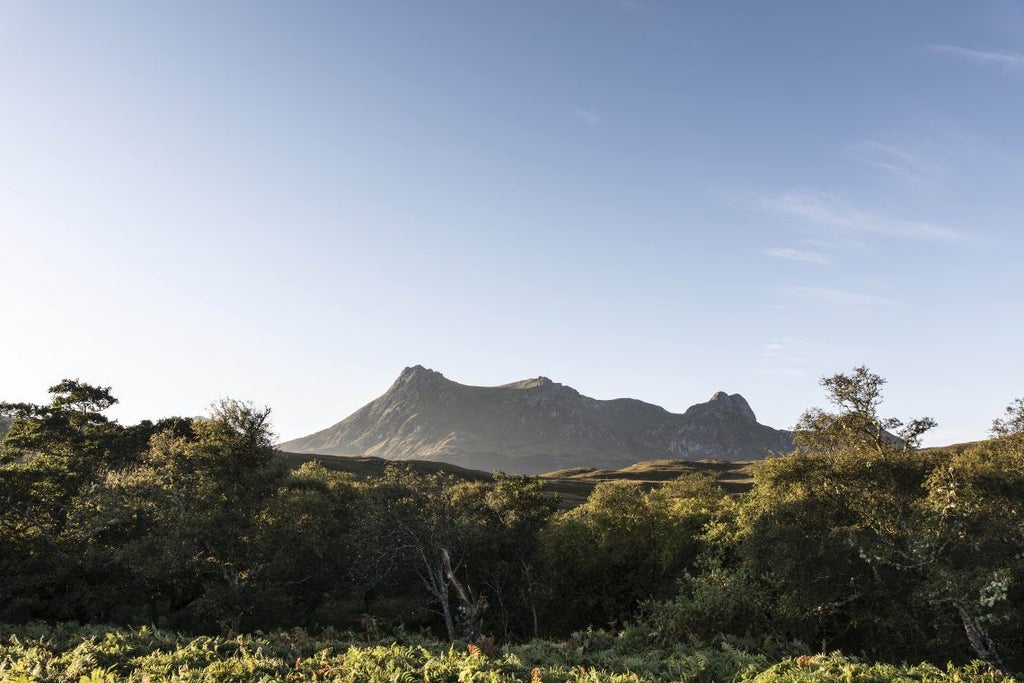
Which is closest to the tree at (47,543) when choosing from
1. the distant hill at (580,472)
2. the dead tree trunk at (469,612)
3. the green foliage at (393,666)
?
the green foliage at (393,666)

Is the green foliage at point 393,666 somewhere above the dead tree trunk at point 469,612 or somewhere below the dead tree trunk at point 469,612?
above

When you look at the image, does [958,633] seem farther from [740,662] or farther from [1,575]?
[1,575]

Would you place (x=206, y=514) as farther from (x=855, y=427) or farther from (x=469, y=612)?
(x=855, y=427)

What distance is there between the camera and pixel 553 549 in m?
40.0

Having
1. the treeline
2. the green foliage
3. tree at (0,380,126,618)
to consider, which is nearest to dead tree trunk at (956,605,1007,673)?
the treeline

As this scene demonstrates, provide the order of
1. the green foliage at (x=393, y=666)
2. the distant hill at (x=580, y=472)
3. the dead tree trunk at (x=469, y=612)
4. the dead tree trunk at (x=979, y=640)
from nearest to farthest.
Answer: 1. the green foliage at (x=393, y=666)
2. the dead tree trunk at (x=979, y=640)
3. the dead tree trunk at (x=469, y=612)
4. the distant hill at (x=580, y=472)

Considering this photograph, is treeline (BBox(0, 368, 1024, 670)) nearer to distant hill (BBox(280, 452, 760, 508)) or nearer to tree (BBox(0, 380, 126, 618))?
tree (BBox(0, 380, 126, 618))

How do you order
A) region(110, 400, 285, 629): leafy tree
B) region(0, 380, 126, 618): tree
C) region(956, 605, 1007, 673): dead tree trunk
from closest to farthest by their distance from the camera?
region(956, 605, 1007, 673): dead tree trunk → region(0, 380, 126, 618): tree → region(110, 400, 285, 629): leafy tree

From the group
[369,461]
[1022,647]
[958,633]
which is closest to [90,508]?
[958,633]

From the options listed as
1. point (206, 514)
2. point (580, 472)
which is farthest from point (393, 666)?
point (580, 472)

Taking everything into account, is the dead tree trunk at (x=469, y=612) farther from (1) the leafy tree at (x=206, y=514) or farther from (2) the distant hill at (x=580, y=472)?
(2) the distant hill at (x=580, y=472)

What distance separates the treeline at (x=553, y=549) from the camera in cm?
2556

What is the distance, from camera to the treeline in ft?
83.9

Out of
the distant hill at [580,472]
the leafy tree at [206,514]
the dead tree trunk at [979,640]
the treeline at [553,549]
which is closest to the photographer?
the dead tree trunk at [979,640]
